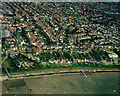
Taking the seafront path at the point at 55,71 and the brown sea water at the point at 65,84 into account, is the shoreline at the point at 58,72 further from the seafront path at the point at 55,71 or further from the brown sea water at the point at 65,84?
the brown sea water at the point at 65,84

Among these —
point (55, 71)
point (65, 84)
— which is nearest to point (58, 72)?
point (55, 71)

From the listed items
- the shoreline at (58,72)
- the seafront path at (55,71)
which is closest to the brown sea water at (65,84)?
the shoreline at (58,72)

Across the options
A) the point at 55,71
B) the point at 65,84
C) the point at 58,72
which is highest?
the point at 55,71

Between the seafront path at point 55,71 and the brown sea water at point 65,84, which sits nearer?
the brown sea water at point 65,84

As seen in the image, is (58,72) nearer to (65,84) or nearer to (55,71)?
(55,71)

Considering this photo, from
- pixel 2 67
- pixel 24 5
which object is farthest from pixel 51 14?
pixel 2 67

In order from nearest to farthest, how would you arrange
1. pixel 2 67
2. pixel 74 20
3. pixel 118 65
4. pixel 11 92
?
pixel 11 92 → pixel 2 67 → pixel 118 65 → pixel 74 20

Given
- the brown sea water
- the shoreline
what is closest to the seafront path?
the shoreline

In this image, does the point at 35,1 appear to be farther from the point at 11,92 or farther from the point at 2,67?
→ the point at 11,92

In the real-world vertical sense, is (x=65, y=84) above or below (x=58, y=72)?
below
